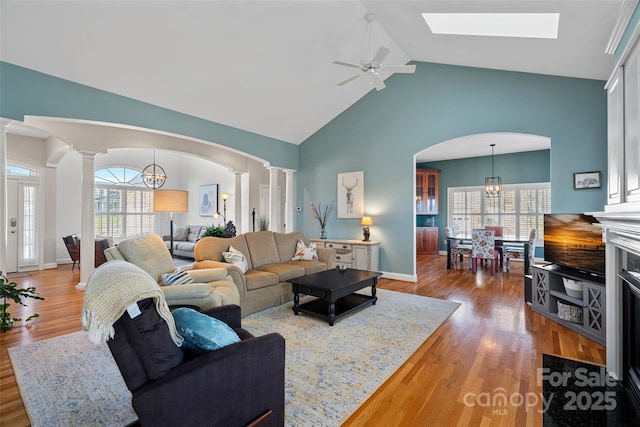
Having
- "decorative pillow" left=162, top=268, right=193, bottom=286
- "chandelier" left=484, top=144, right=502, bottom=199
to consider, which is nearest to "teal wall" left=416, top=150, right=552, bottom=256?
"chandelier" left=484, top=144, right=502, bottom=199

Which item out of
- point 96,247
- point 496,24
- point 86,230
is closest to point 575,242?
point 496,24

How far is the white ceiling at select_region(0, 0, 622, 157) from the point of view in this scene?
295 cm

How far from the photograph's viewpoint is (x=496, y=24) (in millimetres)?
3344

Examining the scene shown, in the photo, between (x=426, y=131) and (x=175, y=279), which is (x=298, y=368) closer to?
(x=175, y=279)

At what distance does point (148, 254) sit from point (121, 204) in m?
7.62

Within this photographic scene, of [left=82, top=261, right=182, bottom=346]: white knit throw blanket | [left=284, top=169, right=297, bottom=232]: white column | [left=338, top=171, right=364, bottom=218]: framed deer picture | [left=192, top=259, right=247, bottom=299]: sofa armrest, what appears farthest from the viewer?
[left=284, top=169, right=297, bottom=232]: white column

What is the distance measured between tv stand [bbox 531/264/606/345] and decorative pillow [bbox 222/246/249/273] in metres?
3.82

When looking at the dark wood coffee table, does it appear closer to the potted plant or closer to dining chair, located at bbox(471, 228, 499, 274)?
the potted plant

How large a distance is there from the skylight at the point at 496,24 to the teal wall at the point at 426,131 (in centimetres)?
138

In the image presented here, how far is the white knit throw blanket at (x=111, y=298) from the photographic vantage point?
A: 3.85ft

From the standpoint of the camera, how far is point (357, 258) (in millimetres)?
5805

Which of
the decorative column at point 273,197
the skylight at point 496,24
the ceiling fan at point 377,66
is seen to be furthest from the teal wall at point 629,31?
the decorative column at point 273,197

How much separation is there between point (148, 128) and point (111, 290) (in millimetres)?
3989

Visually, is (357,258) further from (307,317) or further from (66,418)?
(66,418)
